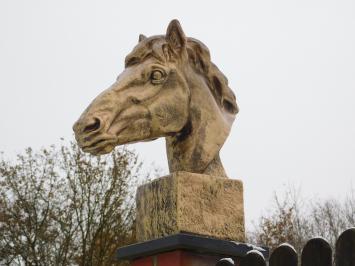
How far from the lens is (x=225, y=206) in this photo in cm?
331

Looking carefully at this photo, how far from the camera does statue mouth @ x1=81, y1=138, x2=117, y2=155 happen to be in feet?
10.3

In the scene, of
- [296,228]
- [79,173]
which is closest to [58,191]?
[79,173]

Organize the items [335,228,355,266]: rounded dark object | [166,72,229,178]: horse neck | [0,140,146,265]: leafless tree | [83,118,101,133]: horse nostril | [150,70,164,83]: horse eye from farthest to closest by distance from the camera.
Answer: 1. [0,140,146,265]: leafless tree
2. [166,72,229,178]: horse neck
3. [150,70,164,83]: horse eye
4. [83,118,101,133]: horse nostril
5. [335,228,355,266]: rounded dark object

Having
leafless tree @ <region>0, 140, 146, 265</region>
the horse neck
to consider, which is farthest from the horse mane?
leafless tree @ <region>0, 140, 146, 265</region>

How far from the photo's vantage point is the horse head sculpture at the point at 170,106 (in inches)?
125

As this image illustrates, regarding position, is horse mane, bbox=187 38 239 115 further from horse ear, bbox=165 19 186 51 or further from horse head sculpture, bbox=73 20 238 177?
horse ear, bbox=165 19 186 51

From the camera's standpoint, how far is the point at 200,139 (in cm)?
347

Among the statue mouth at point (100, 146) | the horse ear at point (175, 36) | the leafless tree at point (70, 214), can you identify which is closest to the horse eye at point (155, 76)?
the horse ear at point (175, 36)

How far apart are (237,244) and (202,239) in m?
Result: 0.24

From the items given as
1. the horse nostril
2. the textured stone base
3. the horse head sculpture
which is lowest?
the textured stone base

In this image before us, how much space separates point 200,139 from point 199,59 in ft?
Result: 1.58

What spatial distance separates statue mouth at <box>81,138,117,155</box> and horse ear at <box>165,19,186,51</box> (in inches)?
25.9

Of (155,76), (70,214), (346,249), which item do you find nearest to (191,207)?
(155,76)

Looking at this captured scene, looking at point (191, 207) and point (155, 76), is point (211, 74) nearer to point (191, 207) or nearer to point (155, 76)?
point (155, 76)
